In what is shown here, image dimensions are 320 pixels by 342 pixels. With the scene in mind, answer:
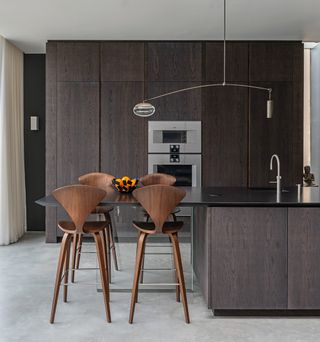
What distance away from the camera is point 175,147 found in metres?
6.29

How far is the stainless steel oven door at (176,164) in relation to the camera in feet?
20.7

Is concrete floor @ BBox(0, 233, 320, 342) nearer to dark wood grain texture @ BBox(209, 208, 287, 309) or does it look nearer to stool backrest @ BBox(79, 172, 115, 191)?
dark wood grain texture @ BBox(209, 208, 287, 309)

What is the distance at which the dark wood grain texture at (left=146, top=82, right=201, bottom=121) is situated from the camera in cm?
628

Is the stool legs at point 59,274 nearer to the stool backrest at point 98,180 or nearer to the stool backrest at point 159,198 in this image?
the stool backrest at point 159,198

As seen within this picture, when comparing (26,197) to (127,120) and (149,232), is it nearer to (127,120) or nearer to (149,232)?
(127,120)

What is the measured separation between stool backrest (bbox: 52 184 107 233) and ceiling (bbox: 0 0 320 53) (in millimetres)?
2340

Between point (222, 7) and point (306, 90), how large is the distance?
102 inches

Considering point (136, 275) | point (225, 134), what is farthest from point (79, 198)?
point (225, 134)

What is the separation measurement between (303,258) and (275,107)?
3261mm

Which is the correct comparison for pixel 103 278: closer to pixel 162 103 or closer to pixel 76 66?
pixel 162 103

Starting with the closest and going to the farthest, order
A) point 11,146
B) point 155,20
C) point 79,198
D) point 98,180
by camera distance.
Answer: point 79,198, point 98,180, point 155,20, point 11,146

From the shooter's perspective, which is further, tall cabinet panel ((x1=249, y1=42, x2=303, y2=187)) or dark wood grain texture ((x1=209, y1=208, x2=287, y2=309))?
tall cabinet panel ((x1=249, y1=42, x2=303, y2=187))

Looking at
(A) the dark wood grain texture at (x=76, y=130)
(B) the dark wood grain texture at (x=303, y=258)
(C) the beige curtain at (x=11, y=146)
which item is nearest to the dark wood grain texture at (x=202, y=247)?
(B) the dark wood grain texture at (x=303, y=258)

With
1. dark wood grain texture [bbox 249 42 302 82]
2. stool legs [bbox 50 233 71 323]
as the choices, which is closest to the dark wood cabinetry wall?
dark wood grain texture [bbox 249 42 302 82]
